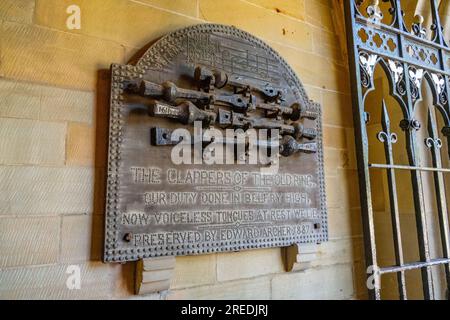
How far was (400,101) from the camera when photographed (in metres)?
1.30

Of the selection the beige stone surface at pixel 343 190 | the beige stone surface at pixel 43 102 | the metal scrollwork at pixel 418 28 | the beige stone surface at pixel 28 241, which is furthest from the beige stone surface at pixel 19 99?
the metal scrollwork at pixel 418 28

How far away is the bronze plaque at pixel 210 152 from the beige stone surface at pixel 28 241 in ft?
0.39

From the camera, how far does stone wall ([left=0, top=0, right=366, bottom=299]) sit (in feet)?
2.39

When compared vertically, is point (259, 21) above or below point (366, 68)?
above

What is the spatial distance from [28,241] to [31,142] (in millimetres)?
221

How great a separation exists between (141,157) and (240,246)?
1.27 ft

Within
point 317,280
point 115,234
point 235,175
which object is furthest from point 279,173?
point 115,234

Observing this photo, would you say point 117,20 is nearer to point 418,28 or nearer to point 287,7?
point 287,7

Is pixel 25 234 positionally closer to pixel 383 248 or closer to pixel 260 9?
pixel 260 9

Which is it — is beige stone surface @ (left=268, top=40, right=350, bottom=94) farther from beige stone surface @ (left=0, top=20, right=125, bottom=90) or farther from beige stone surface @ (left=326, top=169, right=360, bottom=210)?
beige stone surface @ (left=0, top=20, right=125, bottom=90)

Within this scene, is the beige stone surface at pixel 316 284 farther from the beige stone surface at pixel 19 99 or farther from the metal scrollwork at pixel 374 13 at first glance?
the metal scrollwork at pixel 374 13

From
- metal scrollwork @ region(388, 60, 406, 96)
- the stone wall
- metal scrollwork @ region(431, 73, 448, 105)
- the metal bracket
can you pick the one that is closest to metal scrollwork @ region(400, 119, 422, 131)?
metal scrollwork @ region(388, 60, 406, 96)

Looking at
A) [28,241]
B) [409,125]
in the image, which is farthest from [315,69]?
[28,241]

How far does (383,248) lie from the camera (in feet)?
4.66
